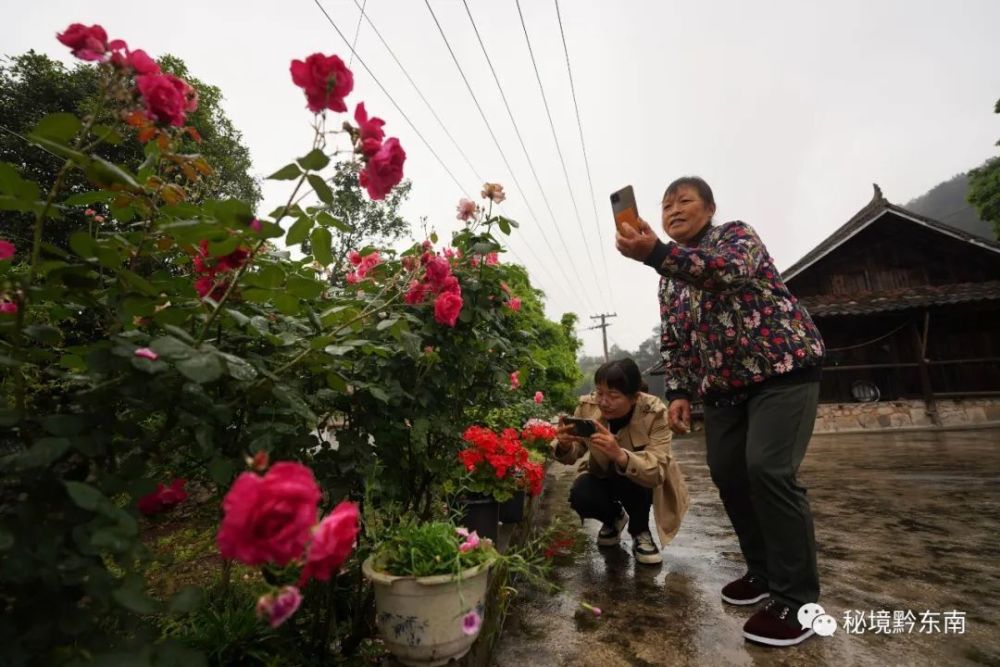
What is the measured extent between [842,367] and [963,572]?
32.1 feet

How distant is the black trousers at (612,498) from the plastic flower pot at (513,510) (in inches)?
13.7

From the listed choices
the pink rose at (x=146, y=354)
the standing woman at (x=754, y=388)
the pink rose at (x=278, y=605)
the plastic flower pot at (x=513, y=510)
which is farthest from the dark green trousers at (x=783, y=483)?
the pink rose at (x=146, y=354)

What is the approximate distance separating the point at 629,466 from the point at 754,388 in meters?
0.78

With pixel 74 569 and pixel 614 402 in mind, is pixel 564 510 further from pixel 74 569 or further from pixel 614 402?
pixel 74 569

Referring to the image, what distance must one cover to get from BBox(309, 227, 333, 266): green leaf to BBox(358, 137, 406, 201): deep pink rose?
0.15 metres

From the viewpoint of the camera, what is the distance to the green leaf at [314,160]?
911mm

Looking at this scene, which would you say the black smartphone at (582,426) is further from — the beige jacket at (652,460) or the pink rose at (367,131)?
the pink rose at (367,131)

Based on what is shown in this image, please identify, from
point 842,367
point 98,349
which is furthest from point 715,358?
point 842,367

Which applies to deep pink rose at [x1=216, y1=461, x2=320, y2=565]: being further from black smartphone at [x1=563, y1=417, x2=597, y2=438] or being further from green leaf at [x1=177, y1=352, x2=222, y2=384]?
black smartphone at [x1=563, y1=417, x2=597, y2=438]

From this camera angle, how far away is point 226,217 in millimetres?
895

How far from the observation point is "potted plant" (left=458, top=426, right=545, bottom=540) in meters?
2.26

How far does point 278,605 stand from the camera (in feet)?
2.15

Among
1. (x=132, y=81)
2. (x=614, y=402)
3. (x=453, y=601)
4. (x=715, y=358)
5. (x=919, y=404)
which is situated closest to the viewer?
(x=132, y=81)

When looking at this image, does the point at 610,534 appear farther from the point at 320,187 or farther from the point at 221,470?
the point at 320,187
